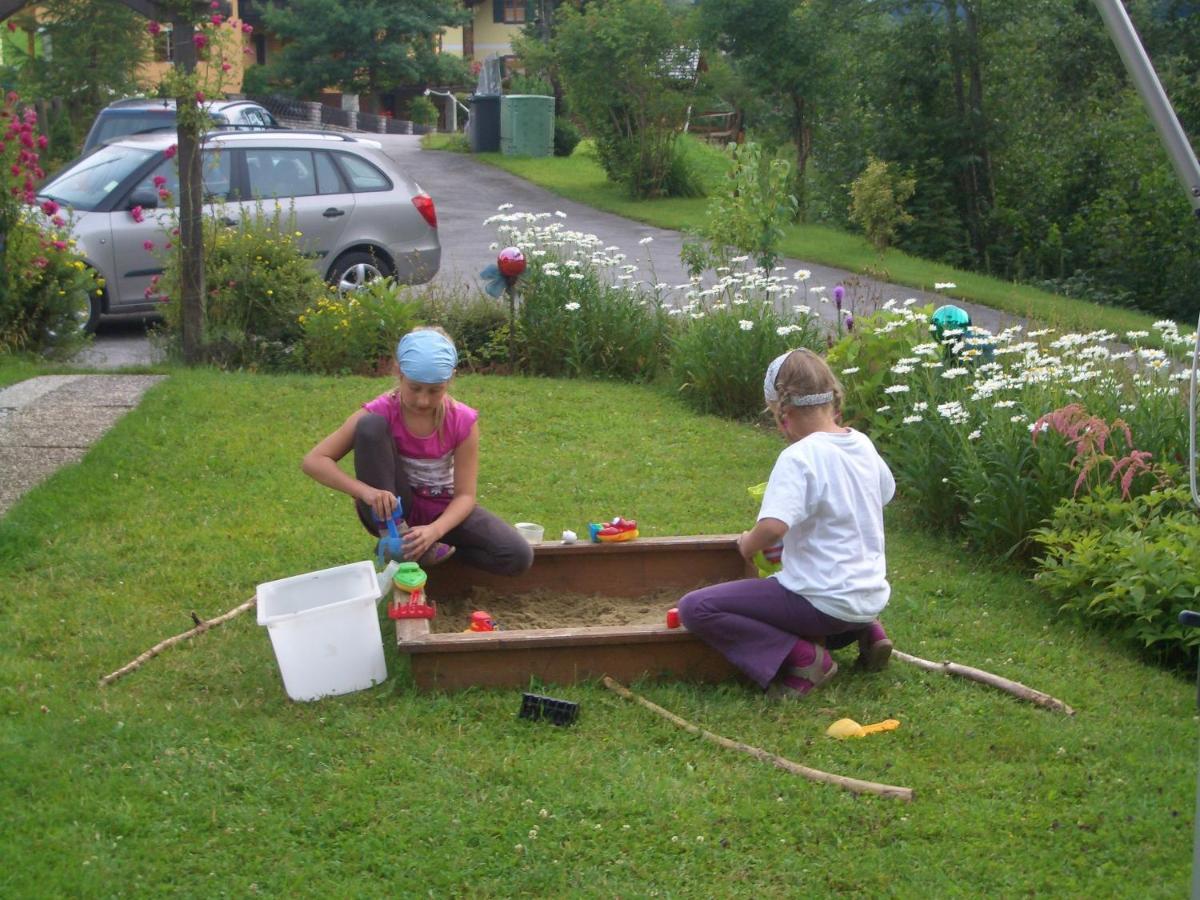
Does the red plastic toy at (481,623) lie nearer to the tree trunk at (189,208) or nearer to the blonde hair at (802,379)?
the blonde hair at (802,379)

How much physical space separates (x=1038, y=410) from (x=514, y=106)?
26407mm

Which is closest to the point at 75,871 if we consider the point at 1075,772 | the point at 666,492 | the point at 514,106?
the point at 1075,772

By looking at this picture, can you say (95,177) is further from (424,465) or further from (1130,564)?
(1130,564)

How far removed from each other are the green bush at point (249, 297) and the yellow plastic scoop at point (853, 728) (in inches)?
254

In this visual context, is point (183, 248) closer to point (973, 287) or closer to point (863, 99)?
point (973, 287)

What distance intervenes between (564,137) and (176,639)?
1118 inches

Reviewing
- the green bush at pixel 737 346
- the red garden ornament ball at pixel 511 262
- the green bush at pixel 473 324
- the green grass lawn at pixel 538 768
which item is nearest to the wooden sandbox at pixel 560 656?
the green grass lawn at pixel 538 768

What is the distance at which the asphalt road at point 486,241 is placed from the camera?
11.5m

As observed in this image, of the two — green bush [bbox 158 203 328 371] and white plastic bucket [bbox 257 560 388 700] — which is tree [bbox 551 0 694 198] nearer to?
green bush [bbox 158 203 328 371]

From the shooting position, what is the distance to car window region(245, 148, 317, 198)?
12.2 m

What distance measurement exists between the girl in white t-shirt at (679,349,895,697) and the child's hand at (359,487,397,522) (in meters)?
1.13

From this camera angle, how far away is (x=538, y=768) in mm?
3977

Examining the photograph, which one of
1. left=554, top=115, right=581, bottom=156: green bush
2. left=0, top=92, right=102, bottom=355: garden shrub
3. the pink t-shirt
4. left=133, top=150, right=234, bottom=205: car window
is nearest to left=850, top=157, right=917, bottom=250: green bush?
left=133, top=150, right=234, bottom=205: car window

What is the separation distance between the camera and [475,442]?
5188mm
